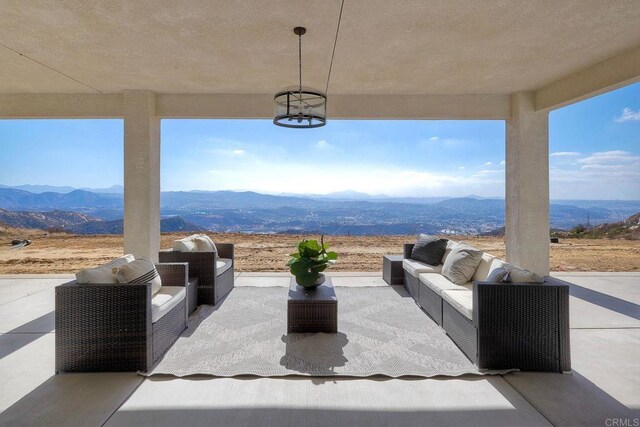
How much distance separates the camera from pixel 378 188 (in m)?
17.0

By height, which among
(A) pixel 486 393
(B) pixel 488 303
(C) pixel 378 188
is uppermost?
(C) pixel 378 188

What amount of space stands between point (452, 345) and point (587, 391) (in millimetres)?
934

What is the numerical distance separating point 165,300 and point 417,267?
2.90 meters

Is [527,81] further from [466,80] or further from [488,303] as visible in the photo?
[488,303]

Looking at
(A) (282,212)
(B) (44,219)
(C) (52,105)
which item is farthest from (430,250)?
(B) (44,219)

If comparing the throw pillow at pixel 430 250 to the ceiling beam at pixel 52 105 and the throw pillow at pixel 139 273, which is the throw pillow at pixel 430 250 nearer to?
the throw pillow at pixel 139 273

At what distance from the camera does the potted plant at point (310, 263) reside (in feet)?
11.3

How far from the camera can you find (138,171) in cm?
556

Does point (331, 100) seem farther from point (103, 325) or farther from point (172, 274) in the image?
point (103, 325)

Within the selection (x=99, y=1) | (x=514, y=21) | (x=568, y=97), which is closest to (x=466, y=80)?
(x=568, y=97)

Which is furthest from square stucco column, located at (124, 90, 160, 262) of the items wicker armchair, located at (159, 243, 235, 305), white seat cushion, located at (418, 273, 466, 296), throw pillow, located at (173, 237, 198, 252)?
white seat cushion, located at (418, 273, 466, 296)

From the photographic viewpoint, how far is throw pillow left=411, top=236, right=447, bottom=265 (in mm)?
4531

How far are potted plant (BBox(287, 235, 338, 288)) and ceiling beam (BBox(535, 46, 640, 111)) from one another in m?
4.13
